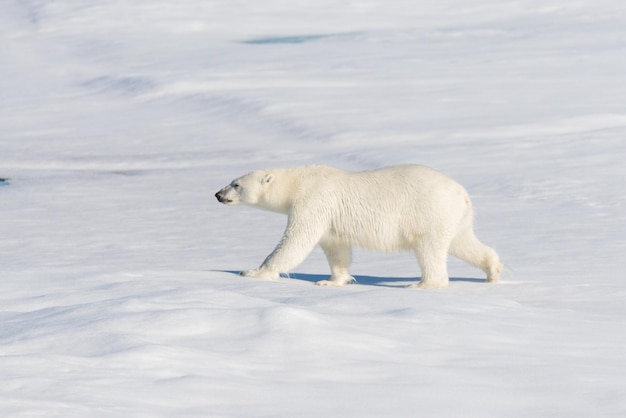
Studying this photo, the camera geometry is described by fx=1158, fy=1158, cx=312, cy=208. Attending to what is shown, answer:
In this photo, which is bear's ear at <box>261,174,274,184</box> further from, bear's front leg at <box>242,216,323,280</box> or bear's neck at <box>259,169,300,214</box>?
bear's front leg at <box>242,216,323,280</box>

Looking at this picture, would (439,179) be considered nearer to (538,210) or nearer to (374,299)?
(374,299)

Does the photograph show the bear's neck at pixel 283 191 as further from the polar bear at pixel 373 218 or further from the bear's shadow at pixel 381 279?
the bear's shadow at pixel 381 279

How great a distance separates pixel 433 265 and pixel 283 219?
344cm

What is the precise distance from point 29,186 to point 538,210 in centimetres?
495

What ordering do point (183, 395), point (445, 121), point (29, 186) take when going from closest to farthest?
1. point (183, 395)
2. point (29, 186)
3. point (445, 121)

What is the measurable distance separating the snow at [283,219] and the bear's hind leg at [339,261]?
0.81 feet

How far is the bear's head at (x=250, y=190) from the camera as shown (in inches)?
238

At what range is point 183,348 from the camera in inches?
137

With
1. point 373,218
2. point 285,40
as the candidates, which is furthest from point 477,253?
point 285,40

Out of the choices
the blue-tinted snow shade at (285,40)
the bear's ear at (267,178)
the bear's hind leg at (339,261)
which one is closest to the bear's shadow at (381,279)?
the bear's hind leg at (339,261)

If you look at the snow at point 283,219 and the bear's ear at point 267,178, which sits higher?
the bear's ear at point 267,178

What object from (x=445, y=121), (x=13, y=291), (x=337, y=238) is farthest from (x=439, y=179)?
(x=445, y=121)

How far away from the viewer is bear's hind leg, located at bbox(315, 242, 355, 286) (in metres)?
5.88

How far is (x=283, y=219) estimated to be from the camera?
29.4 feet
